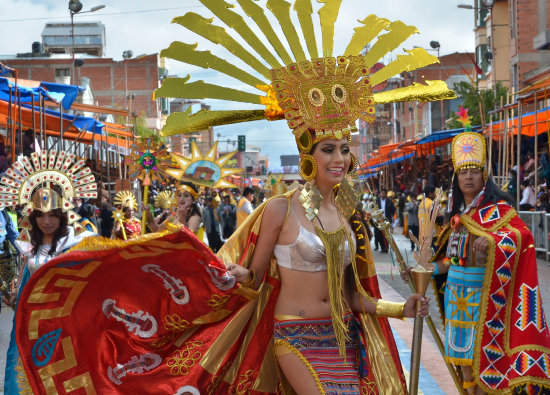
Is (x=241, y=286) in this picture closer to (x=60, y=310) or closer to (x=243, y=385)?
(x=243, y=385)

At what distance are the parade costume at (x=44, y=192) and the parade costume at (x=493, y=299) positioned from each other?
2.77 meters

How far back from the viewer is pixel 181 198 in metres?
10.9

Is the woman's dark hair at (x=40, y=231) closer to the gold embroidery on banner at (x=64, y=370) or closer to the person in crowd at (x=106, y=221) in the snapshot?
the gold embroidery on banner at (x=64, y=370)

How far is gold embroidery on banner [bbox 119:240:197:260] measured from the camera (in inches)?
158

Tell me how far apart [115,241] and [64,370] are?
0.65 m

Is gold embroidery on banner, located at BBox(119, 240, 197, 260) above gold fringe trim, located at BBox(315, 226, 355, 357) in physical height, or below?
above

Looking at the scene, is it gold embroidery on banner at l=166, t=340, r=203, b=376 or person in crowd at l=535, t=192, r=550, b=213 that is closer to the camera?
gold embroidery on banner at l=166, t=340, r=203, b=376

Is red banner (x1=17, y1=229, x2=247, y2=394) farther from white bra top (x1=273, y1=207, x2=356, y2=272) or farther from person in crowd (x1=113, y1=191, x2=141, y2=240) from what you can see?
person in crowd (x1=113, y1=191, x2=141, y2=240)

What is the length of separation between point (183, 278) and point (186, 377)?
475 mm

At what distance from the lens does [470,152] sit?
6.54 metres

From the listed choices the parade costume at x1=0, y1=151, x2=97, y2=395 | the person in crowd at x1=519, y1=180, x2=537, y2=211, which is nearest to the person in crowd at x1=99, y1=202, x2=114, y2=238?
the person in crowd at x1=519, y1=180, x2=537, y2=211

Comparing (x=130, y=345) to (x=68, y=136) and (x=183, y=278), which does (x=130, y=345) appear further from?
(x=68, y=136)

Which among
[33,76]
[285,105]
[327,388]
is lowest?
[327,388]

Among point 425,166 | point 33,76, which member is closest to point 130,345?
point 425,166
